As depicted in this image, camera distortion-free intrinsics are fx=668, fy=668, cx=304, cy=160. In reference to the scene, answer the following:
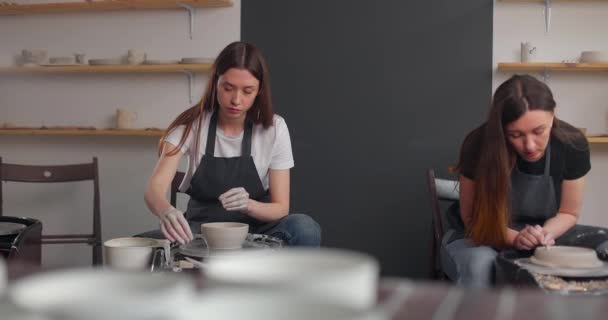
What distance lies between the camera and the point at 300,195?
3.20 m

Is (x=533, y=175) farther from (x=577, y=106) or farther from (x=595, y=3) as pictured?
(x=595, y=3)

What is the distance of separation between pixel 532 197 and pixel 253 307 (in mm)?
1852

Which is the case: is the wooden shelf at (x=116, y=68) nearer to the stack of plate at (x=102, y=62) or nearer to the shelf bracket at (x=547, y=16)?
the stack of plate at (x=102, y=62)

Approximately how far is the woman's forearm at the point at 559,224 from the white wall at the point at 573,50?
107 cm

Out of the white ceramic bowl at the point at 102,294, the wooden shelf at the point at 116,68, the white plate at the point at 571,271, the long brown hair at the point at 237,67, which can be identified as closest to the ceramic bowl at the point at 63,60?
the wooden shelf at the point at 116,68

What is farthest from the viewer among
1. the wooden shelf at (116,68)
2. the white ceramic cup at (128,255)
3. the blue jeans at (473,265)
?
the wooden shelf at (116,68)

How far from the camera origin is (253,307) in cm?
36

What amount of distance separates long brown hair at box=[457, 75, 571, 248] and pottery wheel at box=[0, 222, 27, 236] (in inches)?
52.7

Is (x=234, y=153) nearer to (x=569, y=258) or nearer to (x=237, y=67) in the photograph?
(x=237, y=67)

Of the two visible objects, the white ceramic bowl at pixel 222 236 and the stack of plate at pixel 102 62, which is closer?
the white ceramic bowl at pixel 222 236

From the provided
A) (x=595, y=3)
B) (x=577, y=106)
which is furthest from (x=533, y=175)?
(x=595, y=3)

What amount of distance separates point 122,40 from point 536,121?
2283 mm

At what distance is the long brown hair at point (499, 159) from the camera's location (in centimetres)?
190

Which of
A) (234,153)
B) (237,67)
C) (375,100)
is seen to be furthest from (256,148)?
(375,100)
